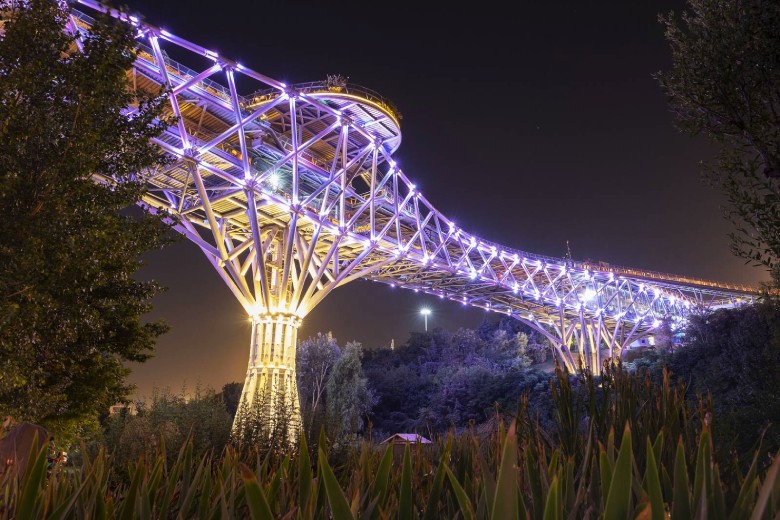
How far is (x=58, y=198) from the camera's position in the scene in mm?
9297

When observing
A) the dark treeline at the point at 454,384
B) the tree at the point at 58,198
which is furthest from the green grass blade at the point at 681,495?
the tree at the point at 58,198

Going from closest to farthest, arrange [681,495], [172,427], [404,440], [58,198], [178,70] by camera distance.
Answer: [681,495], [404,440], [58,198], [172,427], [178,70]

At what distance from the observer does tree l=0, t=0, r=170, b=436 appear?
9.09 meters

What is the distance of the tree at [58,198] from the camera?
29.8 feet

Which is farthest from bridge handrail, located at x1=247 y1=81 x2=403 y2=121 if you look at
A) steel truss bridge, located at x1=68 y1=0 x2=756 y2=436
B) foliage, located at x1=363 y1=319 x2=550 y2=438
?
foliage, located at x1=363 y1=319 x2=550 y2=438

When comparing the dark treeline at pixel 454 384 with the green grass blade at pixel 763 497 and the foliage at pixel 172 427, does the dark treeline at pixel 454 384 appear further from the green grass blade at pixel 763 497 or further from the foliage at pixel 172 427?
the green grass blade at pixel 763 497

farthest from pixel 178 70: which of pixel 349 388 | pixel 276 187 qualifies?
pixel 349 388

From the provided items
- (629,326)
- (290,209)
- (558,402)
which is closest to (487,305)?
(629,326)

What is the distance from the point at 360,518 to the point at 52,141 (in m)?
10.3


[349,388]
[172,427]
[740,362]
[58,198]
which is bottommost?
[172,427]

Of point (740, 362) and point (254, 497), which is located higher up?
point (740, 362)

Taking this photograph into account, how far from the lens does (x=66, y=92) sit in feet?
33.7

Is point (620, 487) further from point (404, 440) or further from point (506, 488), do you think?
point (404, 440)

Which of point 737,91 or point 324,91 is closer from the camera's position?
point 737,91
